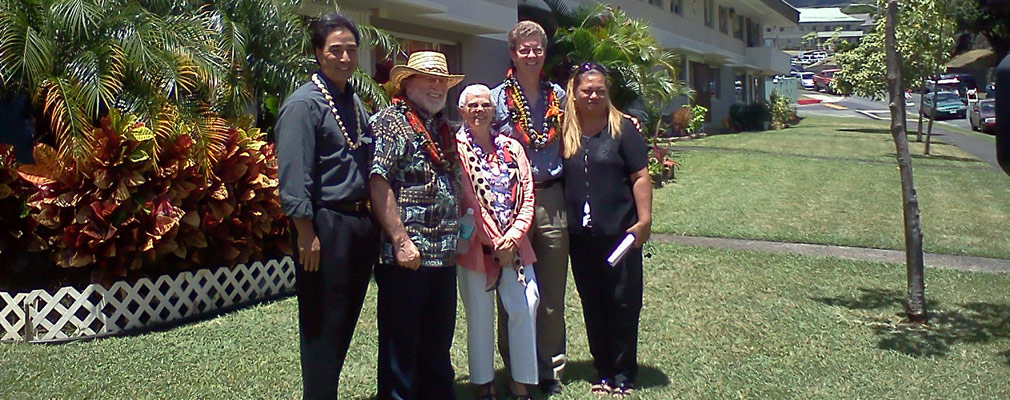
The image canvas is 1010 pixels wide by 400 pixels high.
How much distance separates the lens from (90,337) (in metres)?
5.93

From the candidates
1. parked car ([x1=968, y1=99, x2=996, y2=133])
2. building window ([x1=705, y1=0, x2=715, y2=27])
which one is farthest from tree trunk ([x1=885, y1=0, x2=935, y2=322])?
parked car ([x1=968, y1=99, x2=996, y2=133])

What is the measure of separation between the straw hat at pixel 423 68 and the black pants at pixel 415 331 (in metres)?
0.84

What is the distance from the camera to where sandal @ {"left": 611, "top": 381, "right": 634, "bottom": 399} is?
4.79 metres

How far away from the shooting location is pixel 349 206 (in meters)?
3.88

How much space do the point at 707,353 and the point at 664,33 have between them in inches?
784

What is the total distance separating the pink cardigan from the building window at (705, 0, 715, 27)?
27198 mm

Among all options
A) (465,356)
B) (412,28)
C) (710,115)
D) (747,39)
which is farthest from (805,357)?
(747,39)

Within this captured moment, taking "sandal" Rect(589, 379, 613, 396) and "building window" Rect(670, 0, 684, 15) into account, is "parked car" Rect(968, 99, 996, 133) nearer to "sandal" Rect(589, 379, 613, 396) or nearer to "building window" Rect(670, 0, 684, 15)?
"building window" Rect(670, 0, 684, 15)

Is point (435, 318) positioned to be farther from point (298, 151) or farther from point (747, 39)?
point (747, 39)

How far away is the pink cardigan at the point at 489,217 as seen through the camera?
4.32m

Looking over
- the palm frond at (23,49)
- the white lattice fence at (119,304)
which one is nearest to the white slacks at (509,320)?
the white lattice fence at (119,304)

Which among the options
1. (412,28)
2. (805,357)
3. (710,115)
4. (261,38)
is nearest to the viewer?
(805,357)

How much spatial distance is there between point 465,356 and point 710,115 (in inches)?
1098

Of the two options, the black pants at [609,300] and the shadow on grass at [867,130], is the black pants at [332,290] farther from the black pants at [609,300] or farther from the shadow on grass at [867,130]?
the shadow on grass at [867,130]
